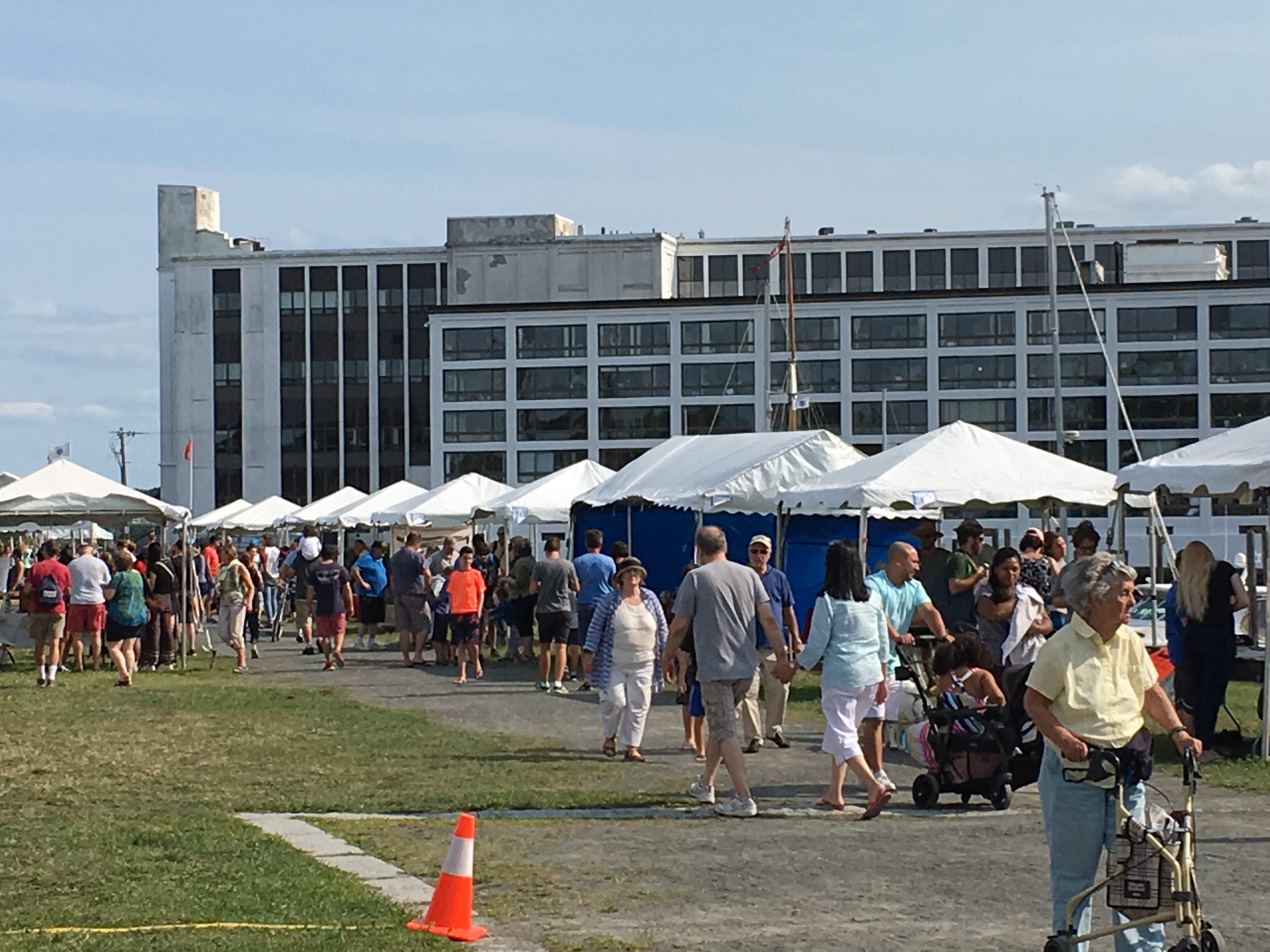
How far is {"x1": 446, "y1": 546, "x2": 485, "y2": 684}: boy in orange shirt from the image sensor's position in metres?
25.9

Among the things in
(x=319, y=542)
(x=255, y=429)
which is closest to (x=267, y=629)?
(x=319, y=542)

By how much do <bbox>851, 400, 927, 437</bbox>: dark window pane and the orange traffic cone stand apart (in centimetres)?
9372

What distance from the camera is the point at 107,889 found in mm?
9172

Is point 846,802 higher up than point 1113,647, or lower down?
lower down

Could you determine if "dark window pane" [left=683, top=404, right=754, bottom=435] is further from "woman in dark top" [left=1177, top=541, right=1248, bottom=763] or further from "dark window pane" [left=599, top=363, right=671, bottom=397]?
"woman in dark top" [left=1177, top=541, right=1248, bottom=763]

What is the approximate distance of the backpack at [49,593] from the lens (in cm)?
2562

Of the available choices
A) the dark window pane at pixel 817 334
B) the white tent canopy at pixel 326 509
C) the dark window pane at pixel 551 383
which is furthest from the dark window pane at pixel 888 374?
the white tent canopy at pixel 326 509

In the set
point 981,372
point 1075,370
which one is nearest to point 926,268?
point 981,372

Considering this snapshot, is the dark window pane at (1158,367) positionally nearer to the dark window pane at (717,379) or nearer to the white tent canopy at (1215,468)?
the dark window pane at (717,379)

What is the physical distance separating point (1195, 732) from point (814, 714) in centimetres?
503

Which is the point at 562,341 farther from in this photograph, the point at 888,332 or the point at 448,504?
the point at 448,504

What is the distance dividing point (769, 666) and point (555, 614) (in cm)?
709

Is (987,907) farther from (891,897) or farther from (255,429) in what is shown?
(255,429)

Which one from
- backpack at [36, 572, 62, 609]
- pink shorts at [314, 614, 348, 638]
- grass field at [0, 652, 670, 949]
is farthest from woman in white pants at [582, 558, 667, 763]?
pink shorts at [314, 614, 348, 638]
